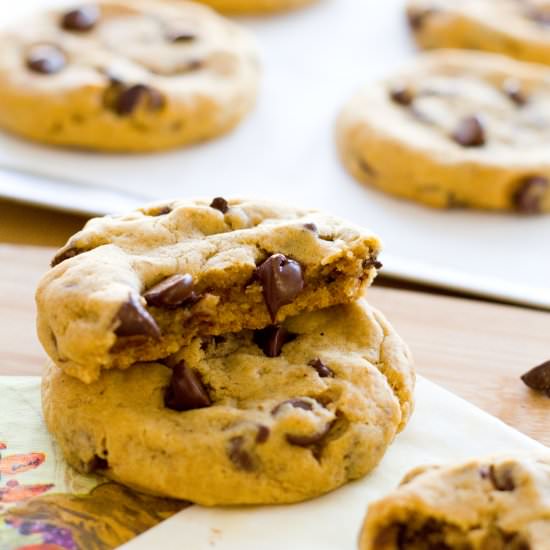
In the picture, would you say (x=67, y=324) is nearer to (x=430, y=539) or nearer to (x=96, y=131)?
(x=430, y=539)

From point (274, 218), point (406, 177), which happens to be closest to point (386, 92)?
point (406, 177)

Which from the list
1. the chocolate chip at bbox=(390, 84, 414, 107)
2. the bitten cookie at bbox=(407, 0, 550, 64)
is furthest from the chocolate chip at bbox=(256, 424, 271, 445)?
the bitten cookie at bbox=(407, 0, 550, 64)

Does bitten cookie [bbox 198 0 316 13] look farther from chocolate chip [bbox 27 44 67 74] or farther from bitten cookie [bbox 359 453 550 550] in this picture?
bitten cookie [bbox 359 453 550 550]

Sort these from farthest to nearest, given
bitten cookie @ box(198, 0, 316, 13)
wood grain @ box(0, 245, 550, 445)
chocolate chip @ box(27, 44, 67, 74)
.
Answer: bitten cookie @ box(198, 0, 316, 13), chocolate chip @ box(27, 44, 67, 74), wood grain @ box(0, 245, 550, 445)

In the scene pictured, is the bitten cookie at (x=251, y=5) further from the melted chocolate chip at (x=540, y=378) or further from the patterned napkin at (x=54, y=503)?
the patterned napkin at (x=54, y=503)

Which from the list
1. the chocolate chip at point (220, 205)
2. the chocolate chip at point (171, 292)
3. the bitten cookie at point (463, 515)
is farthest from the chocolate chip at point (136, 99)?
the bitten cookie at point (463, 515)
